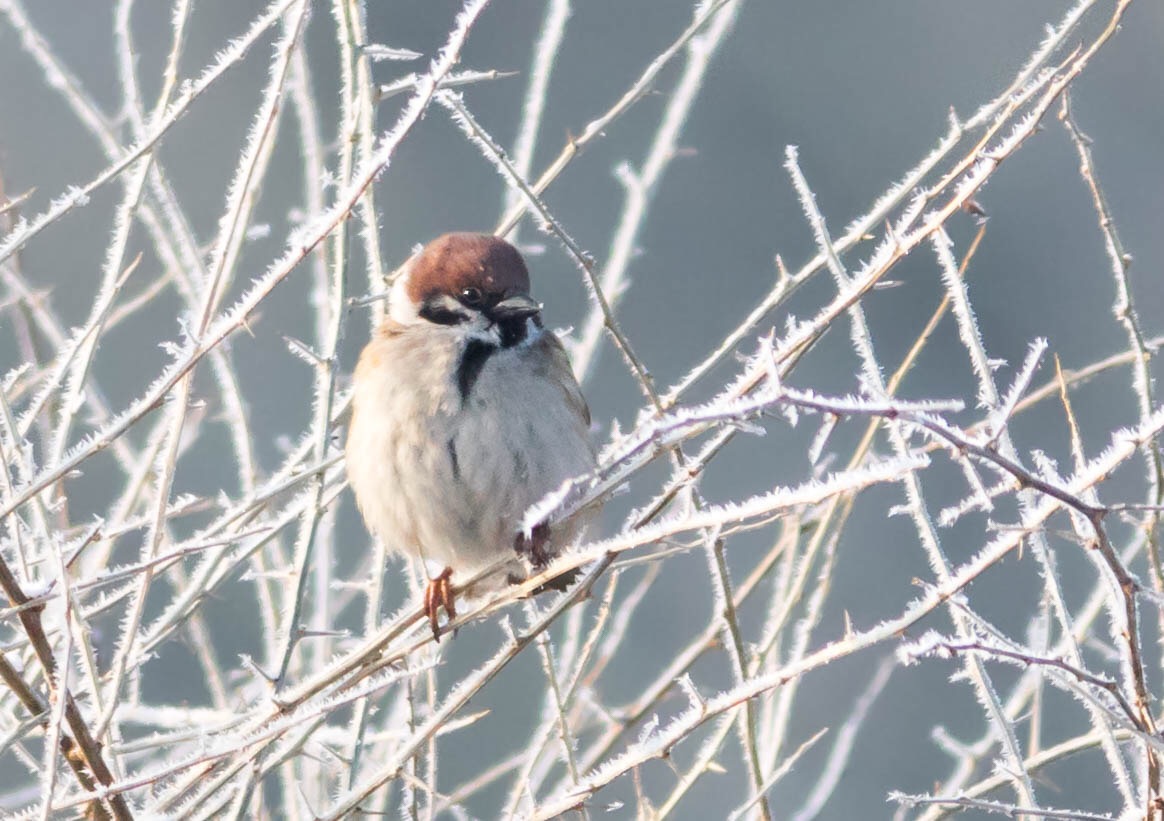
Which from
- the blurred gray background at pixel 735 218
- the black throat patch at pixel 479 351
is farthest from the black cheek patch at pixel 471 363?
the blurred gray background at pixel 735 218

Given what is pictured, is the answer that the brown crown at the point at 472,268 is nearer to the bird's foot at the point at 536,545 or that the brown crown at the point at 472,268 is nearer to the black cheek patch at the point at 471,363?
the black cheek patch at the point at 471,363

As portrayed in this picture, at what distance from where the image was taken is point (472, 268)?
3990mm

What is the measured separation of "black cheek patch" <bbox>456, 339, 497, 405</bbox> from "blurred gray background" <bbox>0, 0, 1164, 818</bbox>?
3470 millimetres

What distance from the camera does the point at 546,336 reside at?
4.04m

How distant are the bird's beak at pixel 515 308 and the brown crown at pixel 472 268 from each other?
2 cm

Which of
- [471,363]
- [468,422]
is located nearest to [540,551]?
[468,422]

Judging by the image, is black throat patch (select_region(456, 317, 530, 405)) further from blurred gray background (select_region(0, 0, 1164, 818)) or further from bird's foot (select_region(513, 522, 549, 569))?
blurred gray background (select_region(0, 0, 1164, 818))

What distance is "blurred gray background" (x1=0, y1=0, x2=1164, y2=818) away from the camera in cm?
904

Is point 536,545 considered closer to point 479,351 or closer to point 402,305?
point 479,351

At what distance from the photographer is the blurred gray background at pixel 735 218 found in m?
9.04

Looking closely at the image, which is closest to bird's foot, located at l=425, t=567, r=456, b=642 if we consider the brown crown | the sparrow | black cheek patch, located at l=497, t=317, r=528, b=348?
the sparrow

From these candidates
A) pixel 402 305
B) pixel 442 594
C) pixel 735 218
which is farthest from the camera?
pixel 735 218

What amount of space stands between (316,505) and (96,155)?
8544 mm

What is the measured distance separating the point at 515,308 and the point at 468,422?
11.8 inches
